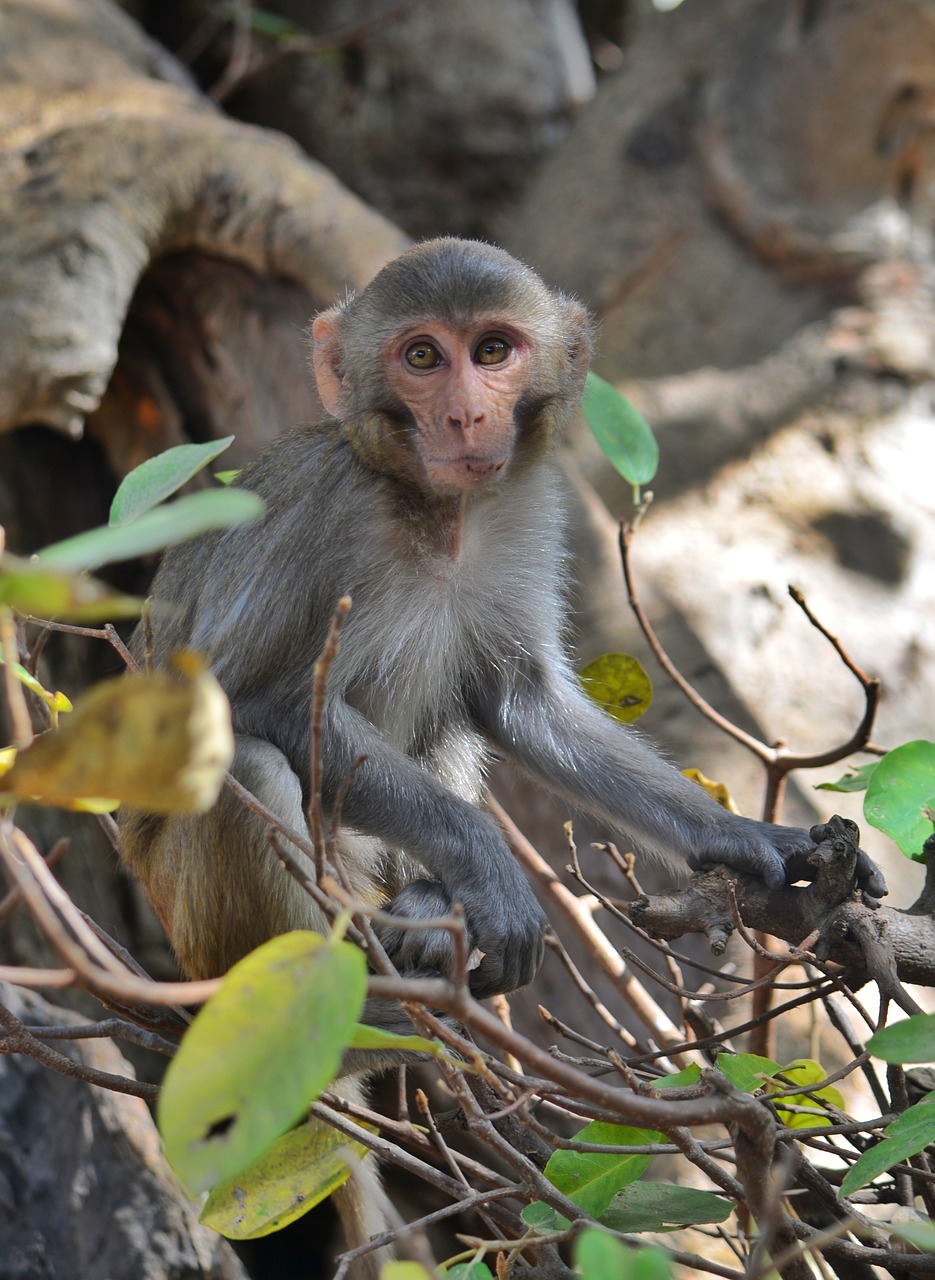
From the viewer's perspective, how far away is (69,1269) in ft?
11.1

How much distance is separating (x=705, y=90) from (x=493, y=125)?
145 cm

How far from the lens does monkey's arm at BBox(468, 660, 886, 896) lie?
2.93 meters

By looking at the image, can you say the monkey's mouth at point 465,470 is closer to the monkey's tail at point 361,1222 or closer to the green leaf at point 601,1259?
the monkey's tail at point 361,1222

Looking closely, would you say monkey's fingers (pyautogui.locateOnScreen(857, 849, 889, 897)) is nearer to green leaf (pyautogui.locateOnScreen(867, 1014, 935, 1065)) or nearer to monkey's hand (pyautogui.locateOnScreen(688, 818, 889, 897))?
monkey's hand (pyautogui.locateOnScreen(688, 818, 889, 897))

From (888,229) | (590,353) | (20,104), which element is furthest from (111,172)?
(888,229)

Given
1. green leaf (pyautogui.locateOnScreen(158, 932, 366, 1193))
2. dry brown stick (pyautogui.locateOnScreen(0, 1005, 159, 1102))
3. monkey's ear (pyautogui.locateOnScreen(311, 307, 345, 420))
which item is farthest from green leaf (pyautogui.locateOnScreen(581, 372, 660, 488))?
green leaf (pyautogui.locateOnScreen(158, 932, 366, 1193))

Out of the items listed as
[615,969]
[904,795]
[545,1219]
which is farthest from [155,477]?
[615,969]

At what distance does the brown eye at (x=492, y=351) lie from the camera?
10.6ft

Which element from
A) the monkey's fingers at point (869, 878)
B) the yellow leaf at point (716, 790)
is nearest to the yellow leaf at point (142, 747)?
the monkey's fingers at point (869, 878)

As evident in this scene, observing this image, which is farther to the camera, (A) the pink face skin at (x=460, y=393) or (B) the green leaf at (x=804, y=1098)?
(A) the pink face skin at (x=460, y=393)

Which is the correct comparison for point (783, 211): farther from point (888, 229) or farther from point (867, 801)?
point (867, 801)

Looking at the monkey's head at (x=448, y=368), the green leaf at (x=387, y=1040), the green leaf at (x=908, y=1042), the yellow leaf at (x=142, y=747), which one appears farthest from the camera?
the monkey's head at (x=448, y=368)

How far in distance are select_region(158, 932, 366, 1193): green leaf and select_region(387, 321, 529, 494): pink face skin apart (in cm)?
188

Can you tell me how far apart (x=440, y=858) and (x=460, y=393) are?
1160mm
